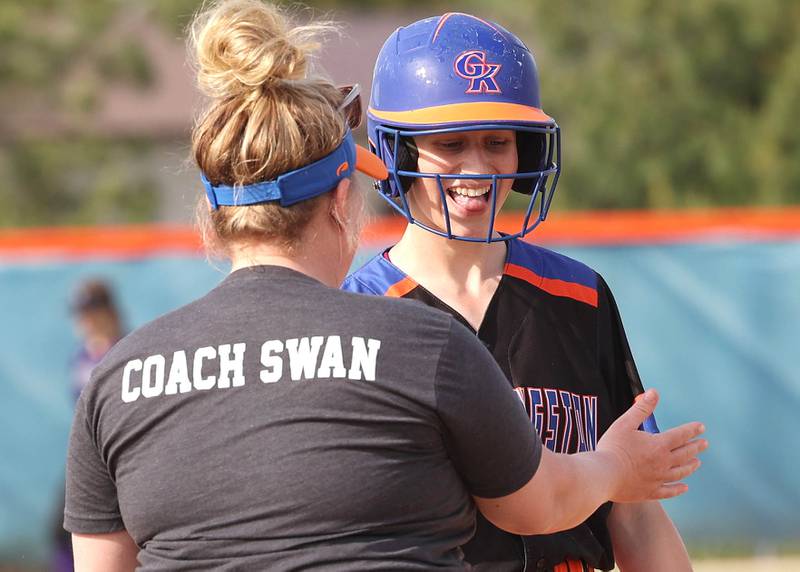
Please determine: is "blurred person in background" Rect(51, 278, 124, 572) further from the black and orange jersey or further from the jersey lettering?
the jersey lettering

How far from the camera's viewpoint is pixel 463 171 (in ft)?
9.95

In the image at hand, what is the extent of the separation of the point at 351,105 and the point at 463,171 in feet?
2.08

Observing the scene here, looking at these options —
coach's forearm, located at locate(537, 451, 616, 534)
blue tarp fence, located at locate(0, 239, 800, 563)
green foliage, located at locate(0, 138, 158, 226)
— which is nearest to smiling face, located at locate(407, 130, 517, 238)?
coach's forearm, located at locate(537, 451, 616, 534)

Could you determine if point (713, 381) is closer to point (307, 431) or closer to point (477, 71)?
point (477, 71)

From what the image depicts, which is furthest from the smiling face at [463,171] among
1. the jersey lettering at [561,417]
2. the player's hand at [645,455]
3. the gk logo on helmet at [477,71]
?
the player's hand at [645,455]

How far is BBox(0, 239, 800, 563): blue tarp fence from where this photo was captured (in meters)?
8.18

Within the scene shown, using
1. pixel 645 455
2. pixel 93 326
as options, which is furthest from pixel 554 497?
pixel 93 326

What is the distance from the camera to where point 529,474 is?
2.20 metres

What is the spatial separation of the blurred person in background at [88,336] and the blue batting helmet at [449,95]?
4812mm

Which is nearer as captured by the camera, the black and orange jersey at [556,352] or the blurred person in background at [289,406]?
the blurred person in background at [289,406]

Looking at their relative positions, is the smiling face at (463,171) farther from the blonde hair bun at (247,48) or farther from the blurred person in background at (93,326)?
the blurred person in background at (93,326)

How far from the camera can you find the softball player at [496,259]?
2.94m

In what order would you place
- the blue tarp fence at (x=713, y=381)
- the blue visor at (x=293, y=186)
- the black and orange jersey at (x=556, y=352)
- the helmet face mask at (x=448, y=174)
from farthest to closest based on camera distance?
1. the blue tarp fence at (x=713, y=381)
2. the helmet face mask at (x=448, y=174)
3. the black and orange jersey at (x=556, y=352)
4. the blue visor at (x=293, y=186)

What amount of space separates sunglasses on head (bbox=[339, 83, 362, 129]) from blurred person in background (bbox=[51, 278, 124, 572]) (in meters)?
5.31
